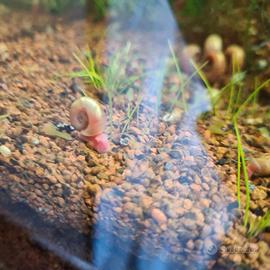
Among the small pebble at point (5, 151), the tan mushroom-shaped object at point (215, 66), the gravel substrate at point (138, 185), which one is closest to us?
the gravel substrate at point (138, 185)

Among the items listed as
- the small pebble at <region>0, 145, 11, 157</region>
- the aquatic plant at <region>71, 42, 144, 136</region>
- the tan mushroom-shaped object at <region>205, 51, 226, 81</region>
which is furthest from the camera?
the tan mushroom-shaped object at <region>205, 51, 226, 81</region>

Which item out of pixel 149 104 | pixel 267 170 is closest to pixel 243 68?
pixel 149 104

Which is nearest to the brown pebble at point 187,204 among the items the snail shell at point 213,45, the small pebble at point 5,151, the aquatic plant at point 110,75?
the aquatic plant at point 110,75

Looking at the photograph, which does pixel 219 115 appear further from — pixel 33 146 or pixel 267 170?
pixel 33 146

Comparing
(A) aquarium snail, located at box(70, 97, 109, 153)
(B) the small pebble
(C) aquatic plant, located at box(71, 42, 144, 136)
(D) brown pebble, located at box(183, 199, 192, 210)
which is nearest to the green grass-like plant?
(D) brown pebble, located at box(183, 199, 192, 210)

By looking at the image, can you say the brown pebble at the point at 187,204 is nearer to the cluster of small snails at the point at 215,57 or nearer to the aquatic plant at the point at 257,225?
the aquatic plant at the point at 257,225

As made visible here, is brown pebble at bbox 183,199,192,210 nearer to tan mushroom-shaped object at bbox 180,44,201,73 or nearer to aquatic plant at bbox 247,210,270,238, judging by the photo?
aquatic plant at bbox 247,210,270,238

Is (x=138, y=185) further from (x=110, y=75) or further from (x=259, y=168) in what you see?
(x=110, y=75)
